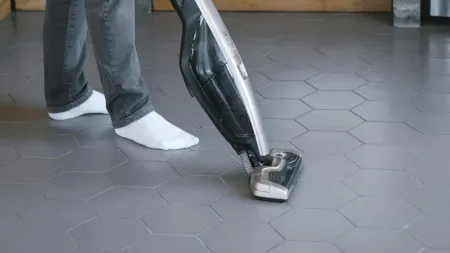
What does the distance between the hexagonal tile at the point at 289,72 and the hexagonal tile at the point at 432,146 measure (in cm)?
65

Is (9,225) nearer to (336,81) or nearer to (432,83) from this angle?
(336,81)

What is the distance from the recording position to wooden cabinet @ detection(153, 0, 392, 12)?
4047 millimetres

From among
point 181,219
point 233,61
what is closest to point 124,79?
point 233,61

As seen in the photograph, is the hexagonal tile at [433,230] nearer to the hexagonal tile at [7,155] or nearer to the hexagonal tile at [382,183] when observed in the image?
the hexagonal tile at [382,183]

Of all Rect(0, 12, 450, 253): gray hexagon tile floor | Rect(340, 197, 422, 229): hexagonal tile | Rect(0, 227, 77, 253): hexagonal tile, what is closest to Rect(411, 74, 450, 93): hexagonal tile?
Rect(0, 12, 450, 253): gray hexagon tile floor

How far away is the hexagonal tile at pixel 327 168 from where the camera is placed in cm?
248

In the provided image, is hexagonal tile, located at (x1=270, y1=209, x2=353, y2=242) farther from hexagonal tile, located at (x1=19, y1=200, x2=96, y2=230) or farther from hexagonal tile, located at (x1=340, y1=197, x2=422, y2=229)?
hexagonal tile, located at (x1=19, y1=200, x2=96, y2=230)

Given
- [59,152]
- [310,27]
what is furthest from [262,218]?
[310,27]

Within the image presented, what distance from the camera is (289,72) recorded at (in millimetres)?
3320

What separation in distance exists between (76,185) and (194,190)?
0.32 meters

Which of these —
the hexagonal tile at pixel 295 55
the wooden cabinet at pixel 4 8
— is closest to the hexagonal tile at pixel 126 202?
the hexagonal tile at pixel 295 55

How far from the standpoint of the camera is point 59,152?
2.68 meters

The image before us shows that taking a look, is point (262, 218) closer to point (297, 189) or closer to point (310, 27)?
point (297, 189)

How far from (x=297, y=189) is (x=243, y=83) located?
0.32 metres
